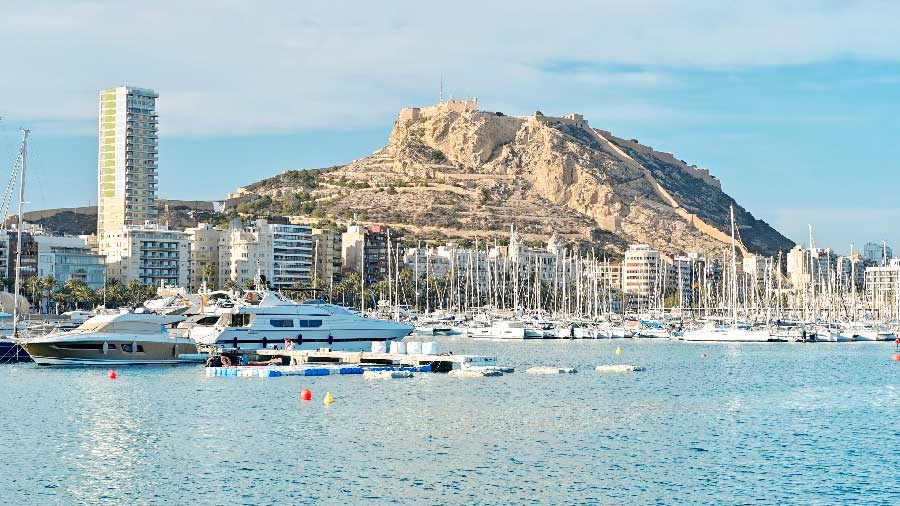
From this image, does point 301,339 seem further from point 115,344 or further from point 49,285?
point 49,285

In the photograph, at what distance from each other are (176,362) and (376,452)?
124 feet

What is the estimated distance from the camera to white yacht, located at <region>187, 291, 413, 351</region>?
87.2m

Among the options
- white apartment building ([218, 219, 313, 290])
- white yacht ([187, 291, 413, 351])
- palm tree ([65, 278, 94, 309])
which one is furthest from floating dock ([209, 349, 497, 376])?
white apartment building ([218, 219, 313, 290])

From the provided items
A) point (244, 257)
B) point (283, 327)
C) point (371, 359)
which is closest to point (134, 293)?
point (244, 257)

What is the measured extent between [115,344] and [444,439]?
116ft

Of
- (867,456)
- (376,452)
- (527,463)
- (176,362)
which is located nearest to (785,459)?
(867,456)

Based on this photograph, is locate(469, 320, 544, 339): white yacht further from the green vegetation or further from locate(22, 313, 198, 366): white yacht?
locate(22, 313, 198, 366): white yacht

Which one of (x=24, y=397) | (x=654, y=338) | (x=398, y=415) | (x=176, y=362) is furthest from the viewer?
(x=654, y=338)

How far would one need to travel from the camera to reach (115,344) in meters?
77.3

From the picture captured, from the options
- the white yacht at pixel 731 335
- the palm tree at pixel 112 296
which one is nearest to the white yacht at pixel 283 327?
the white yacht at pixel 731 335

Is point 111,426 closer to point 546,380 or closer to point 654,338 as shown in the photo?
point 546,380

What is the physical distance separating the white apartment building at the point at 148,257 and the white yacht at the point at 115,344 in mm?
93411

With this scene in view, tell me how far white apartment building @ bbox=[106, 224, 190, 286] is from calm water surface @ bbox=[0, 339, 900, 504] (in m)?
97.3

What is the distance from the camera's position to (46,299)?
14800 centimetres
